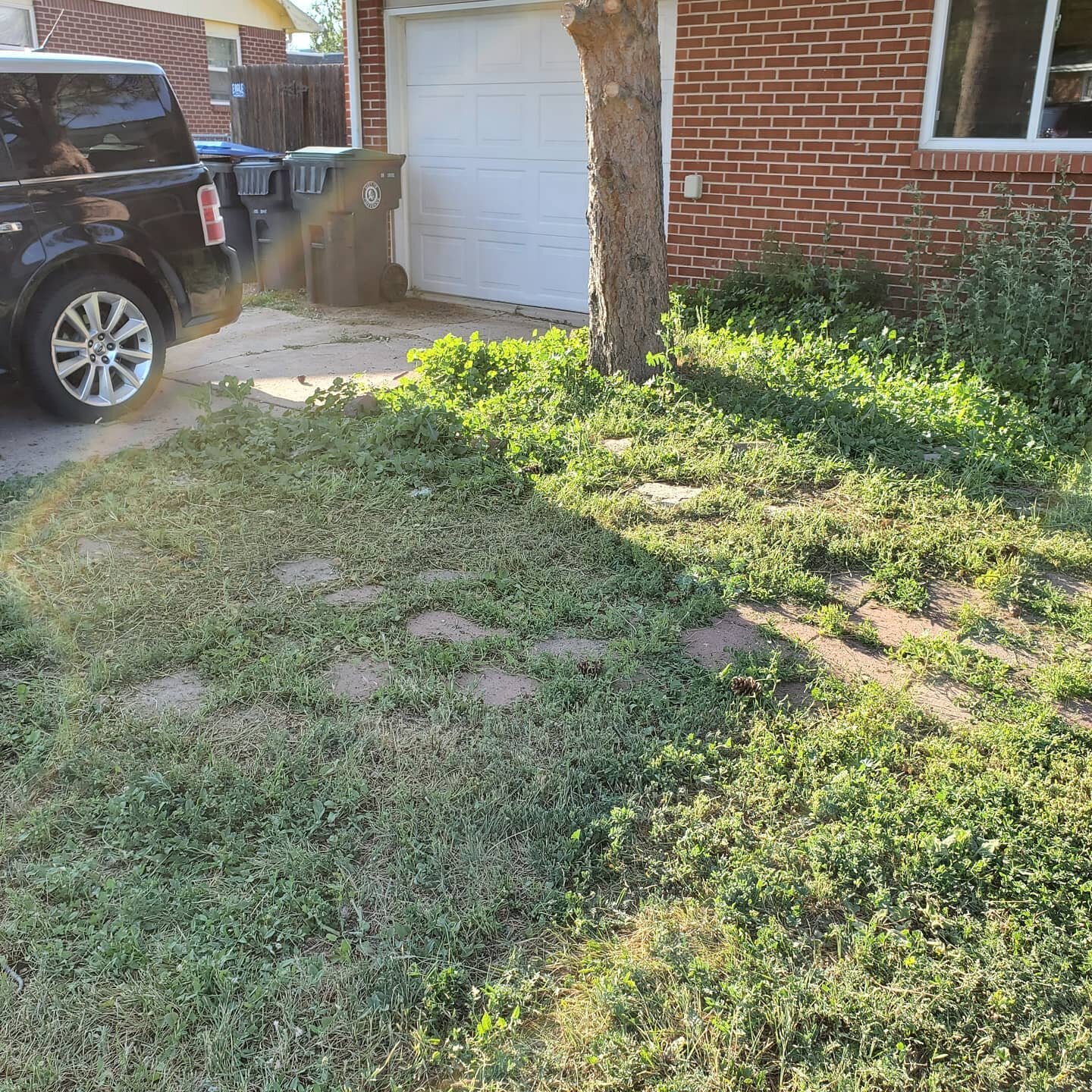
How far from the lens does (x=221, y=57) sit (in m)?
20.8

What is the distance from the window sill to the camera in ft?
21.6

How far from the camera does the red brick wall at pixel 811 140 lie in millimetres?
7105

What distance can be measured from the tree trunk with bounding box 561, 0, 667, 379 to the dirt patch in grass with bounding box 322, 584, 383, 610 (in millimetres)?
2818

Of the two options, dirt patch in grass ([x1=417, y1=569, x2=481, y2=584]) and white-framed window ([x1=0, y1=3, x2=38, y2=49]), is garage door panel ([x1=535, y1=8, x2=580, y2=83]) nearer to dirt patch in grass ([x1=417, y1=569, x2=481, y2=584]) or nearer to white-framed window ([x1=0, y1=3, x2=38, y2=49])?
dirt patch in grass ([x1=417, y1=569, x2=481, y2=584])

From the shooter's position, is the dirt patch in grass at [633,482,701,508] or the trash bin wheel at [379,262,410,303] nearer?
the dirt patch in grass at [633,482,701,508]

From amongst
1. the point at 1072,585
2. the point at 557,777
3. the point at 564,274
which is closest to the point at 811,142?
the point at 564,274

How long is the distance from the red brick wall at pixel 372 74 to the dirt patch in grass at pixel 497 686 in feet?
28.3

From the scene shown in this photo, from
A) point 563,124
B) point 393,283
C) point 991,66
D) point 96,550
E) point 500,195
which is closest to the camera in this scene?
point 96,550

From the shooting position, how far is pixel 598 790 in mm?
2770

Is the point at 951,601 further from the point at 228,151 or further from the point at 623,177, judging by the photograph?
the point at 228,151

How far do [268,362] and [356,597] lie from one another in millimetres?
4609

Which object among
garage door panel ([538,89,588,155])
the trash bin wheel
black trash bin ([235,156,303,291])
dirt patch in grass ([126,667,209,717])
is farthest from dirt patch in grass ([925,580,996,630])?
black trash bin ([235,156,303,291])

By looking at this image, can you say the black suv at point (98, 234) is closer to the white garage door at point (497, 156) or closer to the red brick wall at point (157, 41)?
the white garage door at point (497, 156)

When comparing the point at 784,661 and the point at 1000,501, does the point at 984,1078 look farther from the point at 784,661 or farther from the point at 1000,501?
the point at 1000,501
